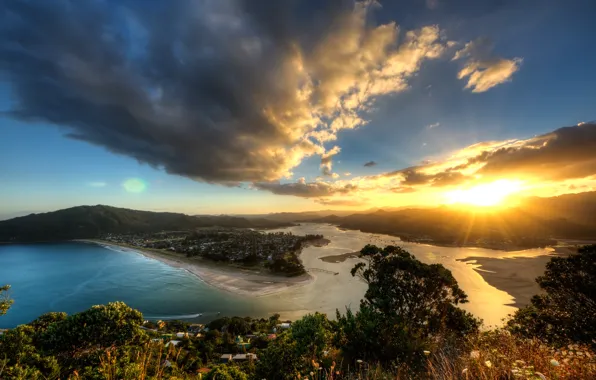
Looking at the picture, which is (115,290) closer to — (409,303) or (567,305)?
(409,303)

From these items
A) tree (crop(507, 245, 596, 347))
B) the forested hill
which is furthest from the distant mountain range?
tree (crop(507, 245, 596, 347))

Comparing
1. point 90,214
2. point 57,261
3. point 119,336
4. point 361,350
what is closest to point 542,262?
point 361,350

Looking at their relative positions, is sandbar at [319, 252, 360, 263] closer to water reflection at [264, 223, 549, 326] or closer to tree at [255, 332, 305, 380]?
water reflection at [264, 223, 549, 326]

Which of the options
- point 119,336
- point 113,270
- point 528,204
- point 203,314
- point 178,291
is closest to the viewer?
point 119,336

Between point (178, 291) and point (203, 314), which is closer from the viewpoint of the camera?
point (203, 314)

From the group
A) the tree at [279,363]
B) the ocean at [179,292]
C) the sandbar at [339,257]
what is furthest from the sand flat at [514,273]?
the tree at [279,363]

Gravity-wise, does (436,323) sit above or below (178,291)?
above

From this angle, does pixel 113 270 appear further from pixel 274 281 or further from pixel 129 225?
pixel 129 225
